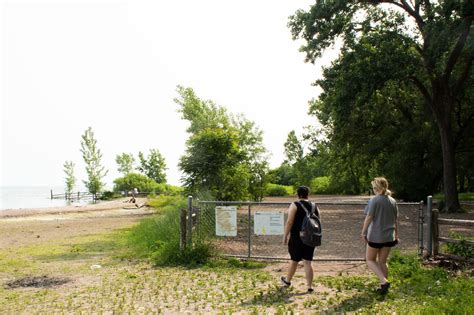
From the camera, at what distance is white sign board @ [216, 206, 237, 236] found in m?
11.3

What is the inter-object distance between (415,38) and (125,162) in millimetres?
80397

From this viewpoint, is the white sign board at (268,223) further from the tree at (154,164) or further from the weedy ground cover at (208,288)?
the tree at (154,164)

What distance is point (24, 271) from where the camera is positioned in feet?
36.0

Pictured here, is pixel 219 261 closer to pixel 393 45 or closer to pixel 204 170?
pixel 204 170

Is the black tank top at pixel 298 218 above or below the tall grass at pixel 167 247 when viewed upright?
above

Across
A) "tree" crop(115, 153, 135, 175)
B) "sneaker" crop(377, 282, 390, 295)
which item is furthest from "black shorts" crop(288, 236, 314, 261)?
"tree" crop(115, 153, 135, 175)

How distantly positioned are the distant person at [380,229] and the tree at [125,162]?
94.3m

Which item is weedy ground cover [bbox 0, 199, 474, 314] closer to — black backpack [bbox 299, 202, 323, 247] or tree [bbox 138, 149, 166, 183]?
black backpack [bbox 299, 202, 323, 247]

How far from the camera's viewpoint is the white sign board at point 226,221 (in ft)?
37.2

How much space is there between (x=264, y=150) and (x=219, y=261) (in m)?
19.3

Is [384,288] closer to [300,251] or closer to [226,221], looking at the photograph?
[300,251]

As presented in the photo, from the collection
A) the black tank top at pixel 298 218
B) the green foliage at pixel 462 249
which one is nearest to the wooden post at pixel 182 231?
the black tank top at pixel 298 218

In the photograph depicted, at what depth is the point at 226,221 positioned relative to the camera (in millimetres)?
11398

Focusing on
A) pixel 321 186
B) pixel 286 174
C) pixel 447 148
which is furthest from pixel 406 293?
pixel 286 174
